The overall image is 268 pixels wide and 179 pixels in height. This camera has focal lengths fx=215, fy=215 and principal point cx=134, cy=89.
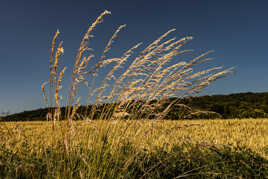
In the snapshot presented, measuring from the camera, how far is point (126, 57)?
1911 mm

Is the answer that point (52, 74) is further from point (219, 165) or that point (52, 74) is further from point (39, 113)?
point (39, 113)

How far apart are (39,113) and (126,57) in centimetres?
1580

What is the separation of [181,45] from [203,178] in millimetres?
1479

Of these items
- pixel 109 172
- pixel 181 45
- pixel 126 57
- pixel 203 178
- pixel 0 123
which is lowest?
pixel 203 178

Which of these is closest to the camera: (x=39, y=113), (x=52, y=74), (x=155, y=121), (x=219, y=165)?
(x=52, y=74)

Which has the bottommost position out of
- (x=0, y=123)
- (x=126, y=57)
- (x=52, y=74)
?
(x=0, y=123)

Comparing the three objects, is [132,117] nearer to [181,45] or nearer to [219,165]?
[181,45]

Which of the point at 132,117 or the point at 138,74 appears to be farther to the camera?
the point at 132,117

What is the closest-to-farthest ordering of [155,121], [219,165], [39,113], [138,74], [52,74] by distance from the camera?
[52,74]
[138,74]
[155,121]
[219,165]
[39,113]

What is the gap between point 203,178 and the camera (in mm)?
2381

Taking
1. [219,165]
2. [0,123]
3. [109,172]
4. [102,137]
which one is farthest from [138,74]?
[219,165]

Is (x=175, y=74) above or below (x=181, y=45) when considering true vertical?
below

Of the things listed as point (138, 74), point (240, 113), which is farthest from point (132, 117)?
point (240, 113)

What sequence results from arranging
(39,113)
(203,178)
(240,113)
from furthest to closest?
(39,113), (240,113), (203,178)
